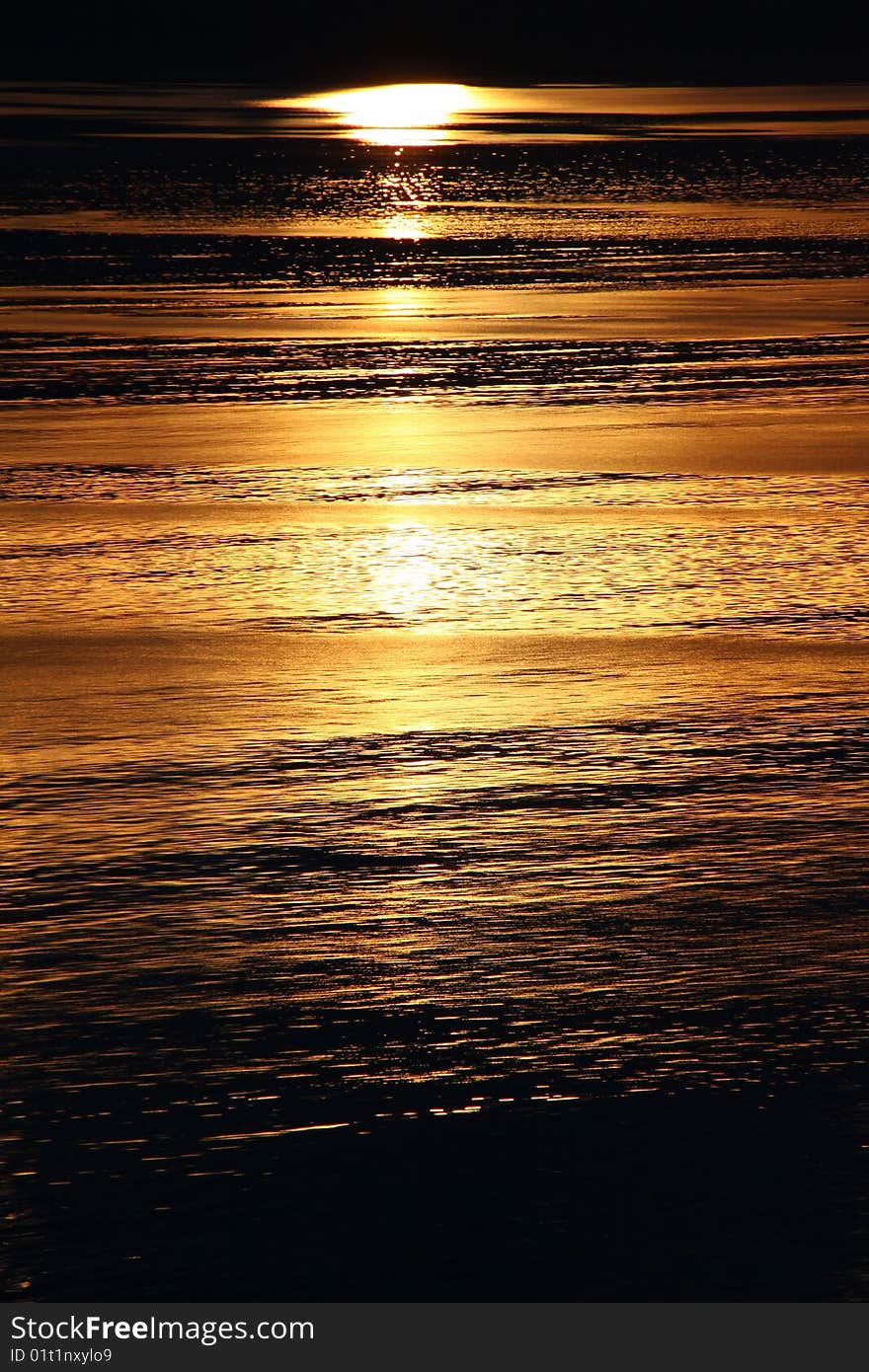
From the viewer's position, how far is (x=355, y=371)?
14.7 meters

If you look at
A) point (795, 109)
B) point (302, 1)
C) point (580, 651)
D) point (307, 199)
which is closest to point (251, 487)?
point (580, 651)

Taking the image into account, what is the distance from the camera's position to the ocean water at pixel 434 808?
455cm

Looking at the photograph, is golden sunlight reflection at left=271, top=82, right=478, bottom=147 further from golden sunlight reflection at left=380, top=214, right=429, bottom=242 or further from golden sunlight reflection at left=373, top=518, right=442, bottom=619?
golden sunlight reflection at left=373, top=518, right=442, bottom=619

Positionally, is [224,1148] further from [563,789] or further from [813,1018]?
[563,789]

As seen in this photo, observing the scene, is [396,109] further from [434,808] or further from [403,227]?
[434,808]

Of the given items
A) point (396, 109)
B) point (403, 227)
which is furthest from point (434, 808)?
point (396, 109)

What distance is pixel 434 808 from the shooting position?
6758 mm

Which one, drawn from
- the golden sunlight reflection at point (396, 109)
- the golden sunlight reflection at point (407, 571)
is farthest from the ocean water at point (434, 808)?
the golden sunlight reflection at point (396, 109)

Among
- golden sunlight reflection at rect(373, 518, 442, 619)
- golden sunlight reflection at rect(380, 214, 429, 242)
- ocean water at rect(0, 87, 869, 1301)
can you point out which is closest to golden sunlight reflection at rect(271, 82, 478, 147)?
golden sunlight reflection at rect(380, 214, 429, 242)

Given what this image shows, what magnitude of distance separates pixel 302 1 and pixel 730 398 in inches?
2242

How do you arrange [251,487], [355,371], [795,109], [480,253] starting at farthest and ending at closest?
1. [795,109]
2. [480,253]
3. [355,371]
4. [251,487]

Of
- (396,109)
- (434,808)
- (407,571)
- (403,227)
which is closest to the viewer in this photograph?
(434,808)

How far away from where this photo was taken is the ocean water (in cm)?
455

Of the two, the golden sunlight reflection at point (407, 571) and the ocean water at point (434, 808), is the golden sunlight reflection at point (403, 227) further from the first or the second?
the golden sunlight reflection at point (407, 571)
